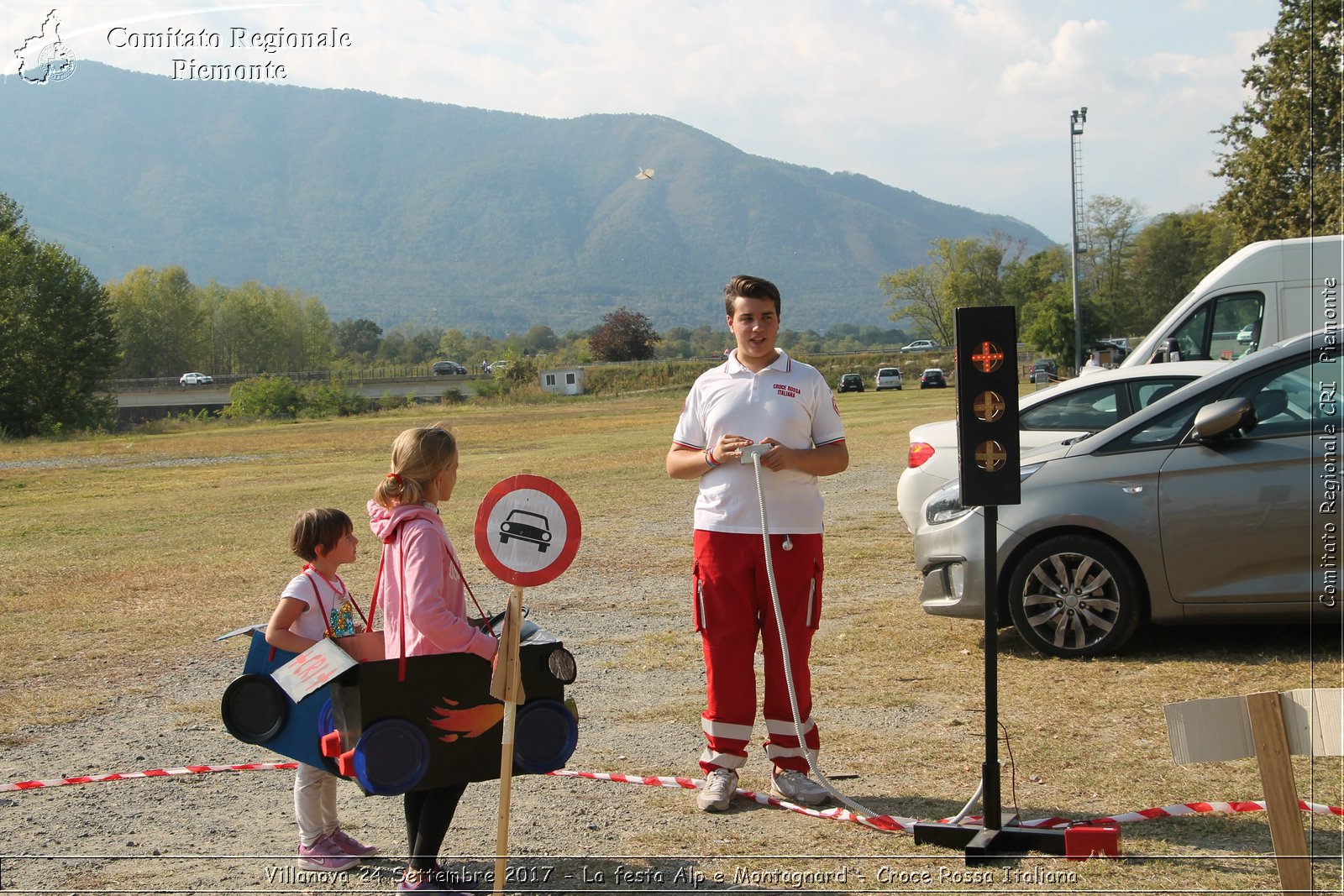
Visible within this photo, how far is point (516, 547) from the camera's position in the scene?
374cm

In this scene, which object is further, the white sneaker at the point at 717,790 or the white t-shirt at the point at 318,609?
the white sneaker at the point at 717,790

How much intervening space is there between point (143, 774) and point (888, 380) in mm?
83423

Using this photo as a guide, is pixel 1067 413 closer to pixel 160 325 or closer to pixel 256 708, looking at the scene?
pixel 256 708

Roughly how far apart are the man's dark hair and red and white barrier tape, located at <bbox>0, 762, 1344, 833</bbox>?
2116 millimetres

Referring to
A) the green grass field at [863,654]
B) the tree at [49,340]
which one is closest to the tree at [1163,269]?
the tree at [49,340]

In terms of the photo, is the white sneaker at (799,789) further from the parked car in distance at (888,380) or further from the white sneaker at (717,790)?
the parked car in distance at (888,380)

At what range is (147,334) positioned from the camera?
13375cm

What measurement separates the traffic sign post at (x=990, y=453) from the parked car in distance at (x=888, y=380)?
8294 cm

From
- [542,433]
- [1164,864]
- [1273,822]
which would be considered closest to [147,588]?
[1164,864]

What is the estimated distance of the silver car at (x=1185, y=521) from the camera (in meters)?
6.80

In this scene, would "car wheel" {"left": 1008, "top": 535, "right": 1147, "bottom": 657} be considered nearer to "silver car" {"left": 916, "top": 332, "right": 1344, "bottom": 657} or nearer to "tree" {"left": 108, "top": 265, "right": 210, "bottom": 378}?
"silver car" {"left": 916, "top": 332, "right": 1344, "bottom": 657}

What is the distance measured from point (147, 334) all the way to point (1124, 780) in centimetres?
14319

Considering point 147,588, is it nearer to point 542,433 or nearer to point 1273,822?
point 1273,822

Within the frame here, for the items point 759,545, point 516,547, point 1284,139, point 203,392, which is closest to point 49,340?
point 203,392
